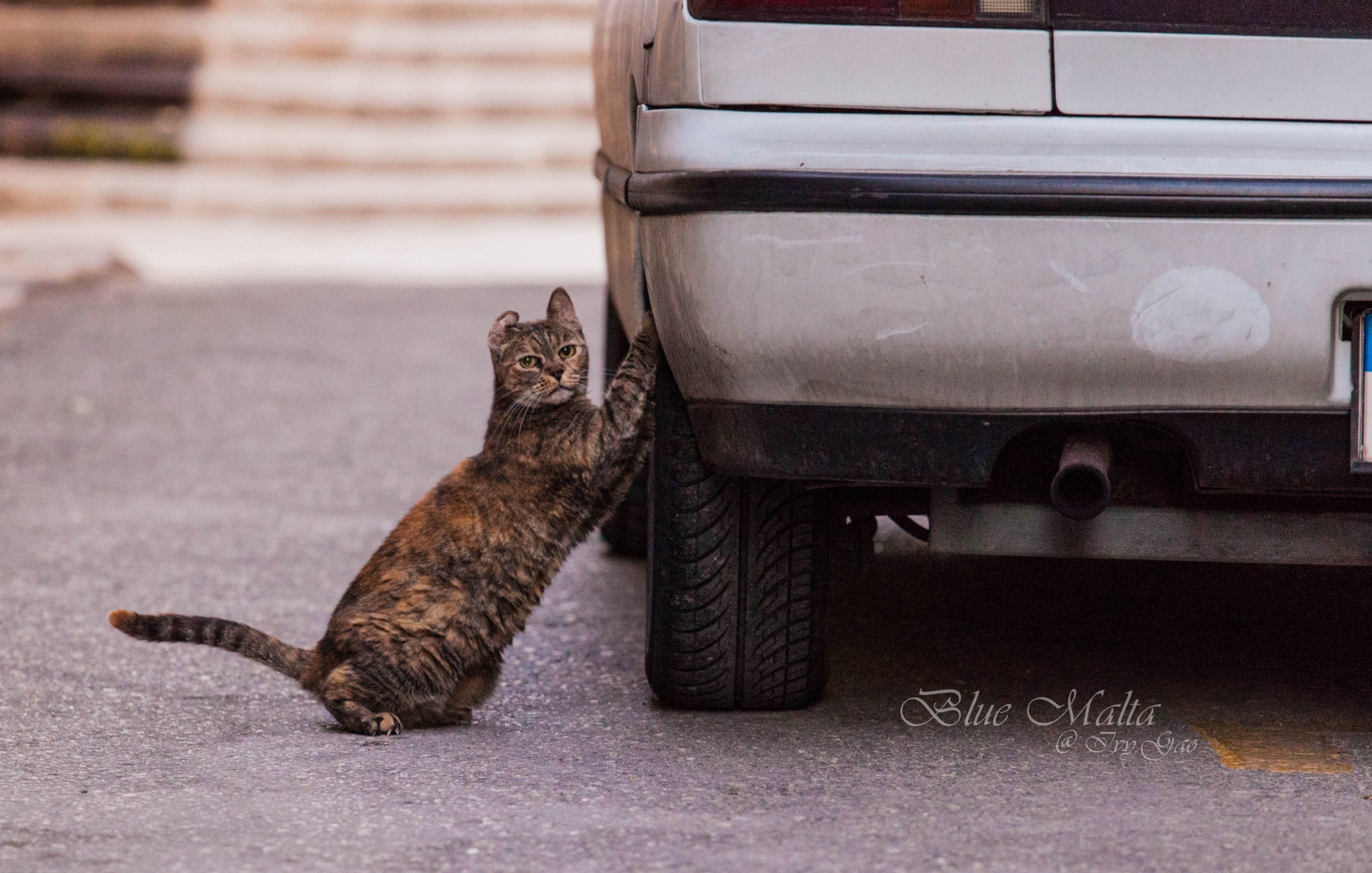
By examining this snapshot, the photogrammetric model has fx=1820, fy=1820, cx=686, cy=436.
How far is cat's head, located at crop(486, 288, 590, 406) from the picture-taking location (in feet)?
12.2

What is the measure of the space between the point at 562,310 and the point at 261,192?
11546mm

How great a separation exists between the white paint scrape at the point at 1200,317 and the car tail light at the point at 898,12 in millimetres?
463

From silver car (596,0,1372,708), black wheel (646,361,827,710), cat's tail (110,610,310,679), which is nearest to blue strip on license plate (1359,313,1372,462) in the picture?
silver car (596,0,1372,708)

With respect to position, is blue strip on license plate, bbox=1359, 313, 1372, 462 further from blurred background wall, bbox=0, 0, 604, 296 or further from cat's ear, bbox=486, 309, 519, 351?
blurred background wall, bbox=0, 0, 604, 296

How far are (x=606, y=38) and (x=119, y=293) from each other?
7.07 metres

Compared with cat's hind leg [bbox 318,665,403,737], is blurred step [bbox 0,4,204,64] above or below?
above

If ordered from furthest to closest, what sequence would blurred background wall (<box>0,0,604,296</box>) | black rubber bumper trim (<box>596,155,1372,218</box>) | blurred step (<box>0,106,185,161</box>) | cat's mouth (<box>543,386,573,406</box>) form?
blurred step (<box>0,106,185,161</box>) → blurred background wall (<box>0,0,604,296</box>) → cat's mouth (<box>543,386,573,406</box>) → black rubber bumper trim (<box>596,155,1372,218</box>)

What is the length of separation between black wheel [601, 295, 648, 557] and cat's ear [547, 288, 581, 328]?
0.88 meters

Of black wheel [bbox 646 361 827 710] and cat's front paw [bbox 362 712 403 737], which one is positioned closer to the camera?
black wheel [bbox 646 361 827 710]

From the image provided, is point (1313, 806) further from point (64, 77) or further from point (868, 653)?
point (64, 77)

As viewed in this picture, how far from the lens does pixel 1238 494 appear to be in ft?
10.0

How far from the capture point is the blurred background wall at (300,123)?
14.7 meters

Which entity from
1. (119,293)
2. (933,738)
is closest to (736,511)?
(933,738)

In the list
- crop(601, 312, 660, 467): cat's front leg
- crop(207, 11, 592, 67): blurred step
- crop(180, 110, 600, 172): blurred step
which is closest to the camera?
crop(601, 312, 660, 467): cat's front leg
